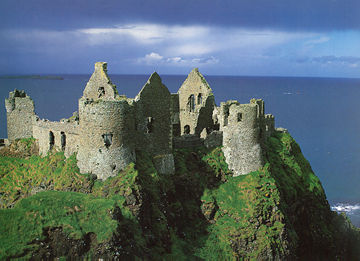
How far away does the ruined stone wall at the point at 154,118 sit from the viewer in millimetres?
37188

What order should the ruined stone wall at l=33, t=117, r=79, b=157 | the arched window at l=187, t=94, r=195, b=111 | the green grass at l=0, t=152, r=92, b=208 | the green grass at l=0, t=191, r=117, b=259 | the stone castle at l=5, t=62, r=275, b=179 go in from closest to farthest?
the green grass at l=0, t=191, r=117, b=259
the stone castle at l=5, t=62, r=275, b=179
the green grass at l=0, t=152, r=92, b=208
the ruined stone wall at l=33, t=117, r=79, b=157
the arched window at l=187, t=94, r=195, b=111

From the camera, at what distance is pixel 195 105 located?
50.2m

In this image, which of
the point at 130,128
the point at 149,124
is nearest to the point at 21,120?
the point at 149,124

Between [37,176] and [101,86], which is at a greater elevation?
[101,86]

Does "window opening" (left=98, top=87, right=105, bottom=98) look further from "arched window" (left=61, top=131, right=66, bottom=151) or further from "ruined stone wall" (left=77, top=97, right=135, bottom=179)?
"ruined stone wall" (left=77, top=97, right=135, bottom=179)

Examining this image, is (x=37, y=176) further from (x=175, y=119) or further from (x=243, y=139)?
(x=243, y=139)

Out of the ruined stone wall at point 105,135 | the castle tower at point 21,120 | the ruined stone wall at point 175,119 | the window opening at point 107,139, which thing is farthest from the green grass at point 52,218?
the ruined stone wall at point 175,119

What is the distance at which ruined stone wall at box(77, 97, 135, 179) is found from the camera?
107 ft

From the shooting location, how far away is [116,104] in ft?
107

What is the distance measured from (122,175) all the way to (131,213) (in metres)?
3.28

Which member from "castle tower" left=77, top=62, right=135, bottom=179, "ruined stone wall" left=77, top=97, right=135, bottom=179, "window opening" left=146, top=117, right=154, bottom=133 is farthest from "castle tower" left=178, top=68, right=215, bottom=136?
"ruined stone wall" left=77, top=97, right=135, bottom=179

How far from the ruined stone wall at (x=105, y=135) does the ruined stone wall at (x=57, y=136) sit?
304cm

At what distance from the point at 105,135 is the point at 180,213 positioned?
34.7ft

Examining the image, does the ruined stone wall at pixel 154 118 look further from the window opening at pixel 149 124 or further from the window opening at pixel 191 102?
the window opening at pixel 191 102
